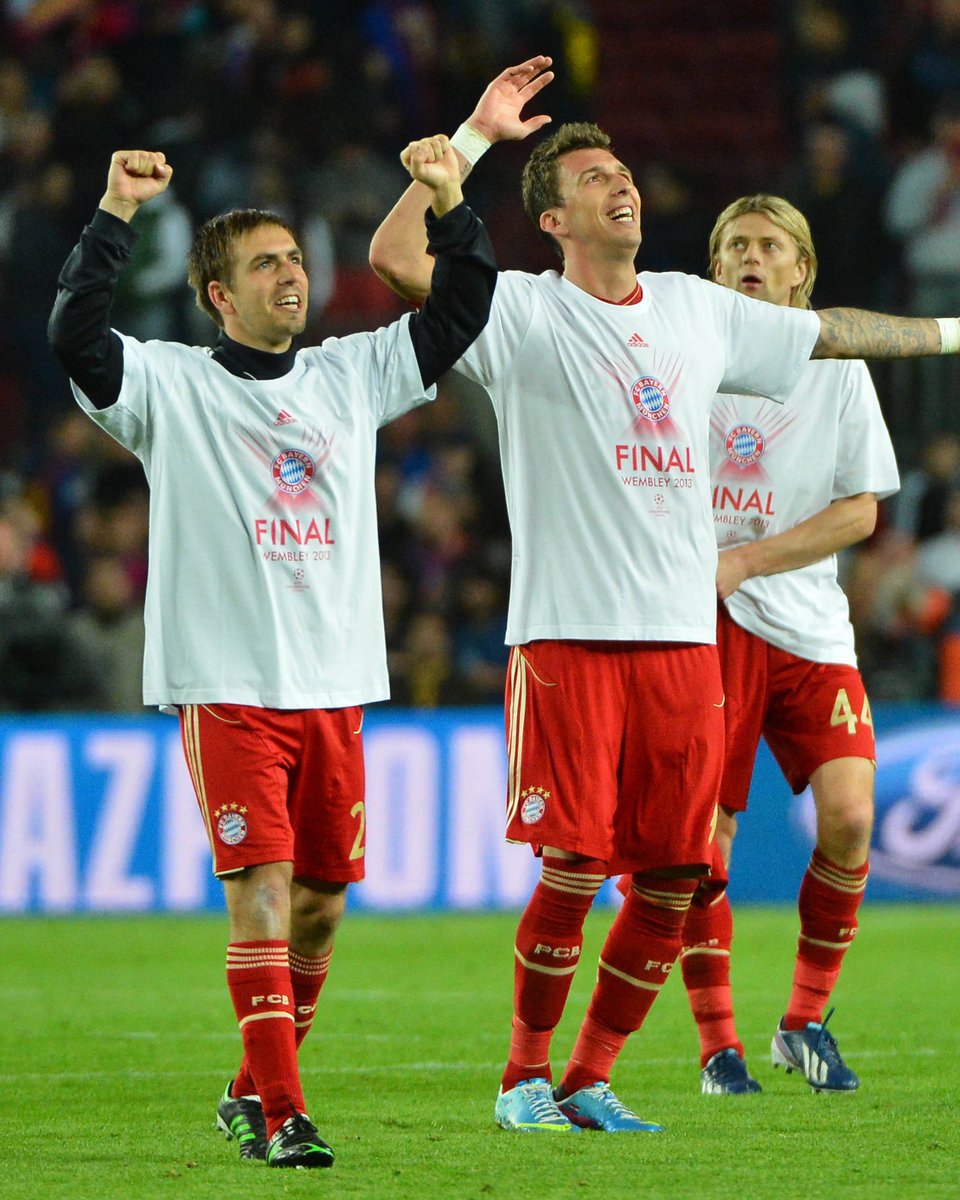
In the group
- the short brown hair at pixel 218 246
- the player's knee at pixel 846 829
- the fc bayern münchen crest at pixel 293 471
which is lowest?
the player's knee at pixel 846 829

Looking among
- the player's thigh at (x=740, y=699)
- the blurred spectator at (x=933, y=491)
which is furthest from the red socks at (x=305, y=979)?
the blurred spectator at (x=933, y=491)

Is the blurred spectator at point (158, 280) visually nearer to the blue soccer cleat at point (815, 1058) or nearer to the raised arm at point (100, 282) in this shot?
the blue soccer cleat at point (815, 1058)

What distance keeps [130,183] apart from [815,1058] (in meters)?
3.11

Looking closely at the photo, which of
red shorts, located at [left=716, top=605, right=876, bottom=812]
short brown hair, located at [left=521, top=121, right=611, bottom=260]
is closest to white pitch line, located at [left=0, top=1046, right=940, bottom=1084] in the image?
red shorts, located at [left=716, top=605, right=876, bottom=812]

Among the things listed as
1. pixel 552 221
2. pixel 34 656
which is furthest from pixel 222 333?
pixel 34 656

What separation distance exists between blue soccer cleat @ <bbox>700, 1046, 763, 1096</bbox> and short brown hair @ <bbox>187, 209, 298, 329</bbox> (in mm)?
2483

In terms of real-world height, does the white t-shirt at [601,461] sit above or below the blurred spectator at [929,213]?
below

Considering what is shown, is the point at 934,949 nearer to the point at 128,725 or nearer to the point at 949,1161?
the point at 128,725

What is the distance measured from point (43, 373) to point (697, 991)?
10.0 metres

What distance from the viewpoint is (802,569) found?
21.2 ft

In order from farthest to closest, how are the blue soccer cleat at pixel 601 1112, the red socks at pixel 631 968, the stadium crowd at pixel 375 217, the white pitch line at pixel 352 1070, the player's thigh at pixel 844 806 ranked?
the stadium crowd at pixel 375 217
the white pitch line at pixel 352 1070
the player's thigh at pixel 844 806
the red socks at pixel 631 968
the blue soccer cleat at pixel 601 1112

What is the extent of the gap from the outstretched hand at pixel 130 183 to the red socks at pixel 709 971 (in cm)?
256

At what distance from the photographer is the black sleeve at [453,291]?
16.8ft

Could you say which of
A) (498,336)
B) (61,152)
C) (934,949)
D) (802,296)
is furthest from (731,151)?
(498,336)
